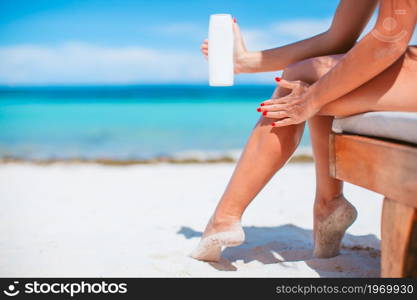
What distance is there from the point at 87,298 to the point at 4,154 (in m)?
4.64

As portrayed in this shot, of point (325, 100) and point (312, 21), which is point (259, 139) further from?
point (312, 21)

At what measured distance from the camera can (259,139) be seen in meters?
1.41

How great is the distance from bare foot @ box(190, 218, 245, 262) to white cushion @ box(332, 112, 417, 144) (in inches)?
16.7

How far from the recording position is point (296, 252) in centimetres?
178

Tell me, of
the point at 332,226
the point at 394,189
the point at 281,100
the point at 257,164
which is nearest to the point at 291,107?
the point at 281,100

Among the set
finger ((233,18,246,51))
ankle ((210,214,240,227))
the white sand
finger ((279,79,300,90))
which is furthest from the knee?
the white sand

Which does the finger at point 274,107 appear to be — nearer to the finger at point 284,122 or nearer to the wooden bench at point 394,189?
the finger at point 284,122

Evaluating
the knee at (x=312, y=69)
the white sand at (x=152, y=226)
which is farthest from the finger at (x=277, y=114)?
the white sand at (x=152, y=226)

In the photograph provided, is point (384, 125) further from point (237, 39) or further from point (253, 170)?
point (237, 39)

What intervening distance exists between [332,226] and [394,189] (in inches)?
22.1

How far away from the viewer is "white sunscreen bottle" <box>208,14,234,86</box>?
61.1 inches

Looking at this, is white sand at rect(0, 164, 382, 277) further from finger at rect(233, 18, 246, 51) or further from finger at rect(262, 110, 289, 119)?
finger at rect(233, 18, 246, 51)

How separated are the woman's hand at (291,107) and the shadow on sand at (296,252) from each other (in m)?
0.51

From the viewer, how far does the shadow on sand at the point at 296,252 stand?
155 cm
